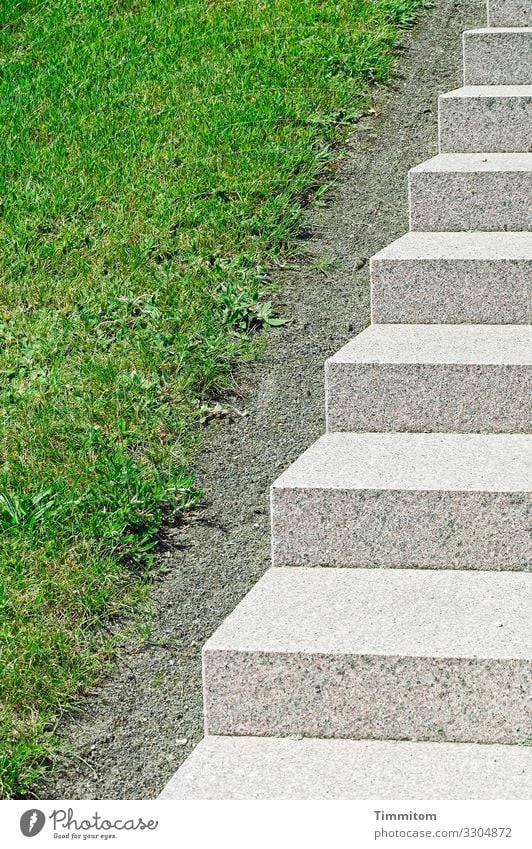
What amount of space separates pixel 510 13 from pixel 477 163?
1255 mm

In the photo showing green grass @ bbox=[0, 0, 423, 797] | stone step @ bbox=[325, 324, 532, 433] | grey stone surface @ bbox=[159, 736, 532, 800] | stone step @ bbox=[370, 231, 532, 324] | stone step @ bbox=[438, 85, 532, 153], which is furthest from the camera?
stone step @ bbox=[438, 85, 532, 153]

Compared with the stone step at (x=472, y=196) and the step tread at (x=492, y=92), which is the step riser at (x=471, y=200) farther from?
the step tread at (x=492, y=92)

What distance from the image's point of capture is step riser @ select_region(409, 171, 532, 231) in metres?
3.46

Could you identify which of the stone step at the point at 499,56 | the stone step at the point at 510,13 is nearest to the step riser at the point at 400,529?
the stone step at the point at 499,56

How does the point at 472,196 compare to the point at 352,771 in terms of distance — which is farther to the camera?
the point at 472,196

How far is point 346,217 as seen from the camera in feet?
13.4

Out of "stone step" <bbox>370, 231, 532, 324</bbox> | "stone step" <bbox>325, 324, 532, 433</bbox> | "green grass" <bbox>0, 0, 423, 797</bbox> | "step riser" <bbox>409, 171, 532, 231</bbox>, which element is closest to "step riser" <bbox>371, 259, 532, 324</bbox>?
"stone step" <bbox>370, 231, 532, 324</bbox>

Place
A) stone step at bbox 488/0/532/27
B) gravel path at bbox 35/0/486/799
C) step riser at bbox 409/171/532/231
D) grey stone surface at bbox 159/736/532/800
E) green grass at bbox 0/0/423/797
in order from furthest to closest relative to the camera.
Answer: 1. stone step at bbox 488/0/532/27
2. step riser at bbox 409/171/532/231
3. green grass at bbox 0/0/423/797
4. gravel path at bbox 35/0/486/799
5. grey stone surface at bbox 159/736/532/800

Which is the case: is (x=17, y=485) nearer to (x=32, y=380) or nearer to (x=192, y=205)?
(x=32, y=380)

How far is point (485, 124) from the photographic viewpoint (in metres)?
3.86

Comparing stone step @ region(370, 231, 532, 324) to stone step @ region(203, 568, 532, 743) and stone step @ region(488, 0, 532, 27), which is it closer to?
Answer: stone step @ region(203, 568, 532, 743)
